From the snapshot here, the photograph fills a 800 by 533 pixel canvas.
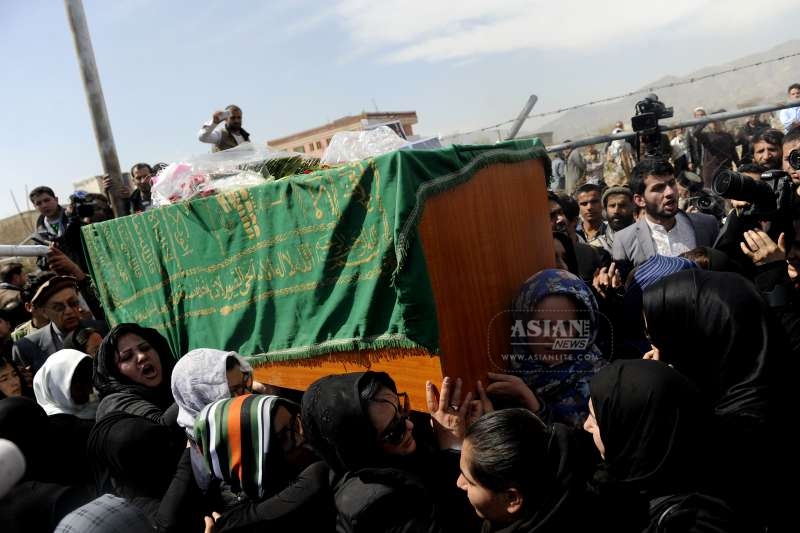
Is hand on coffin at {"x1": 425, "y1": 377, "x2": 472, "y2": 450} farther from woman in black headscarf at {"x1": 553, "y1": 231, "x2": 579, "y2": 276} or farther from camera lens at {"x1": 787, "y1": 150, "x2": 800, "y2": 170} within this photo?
camera lens at {"x1": 787, "y1": 150, "x2": 800, "y2": 170}

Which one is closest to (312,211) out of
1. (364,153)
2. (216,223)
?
(364,153)

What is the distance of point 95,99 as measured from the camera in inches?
211

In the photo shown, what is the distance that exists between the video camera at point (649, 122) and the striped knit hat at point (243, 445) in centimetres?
304

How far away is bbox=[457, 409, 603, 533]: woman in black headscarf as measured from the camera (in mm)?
1446

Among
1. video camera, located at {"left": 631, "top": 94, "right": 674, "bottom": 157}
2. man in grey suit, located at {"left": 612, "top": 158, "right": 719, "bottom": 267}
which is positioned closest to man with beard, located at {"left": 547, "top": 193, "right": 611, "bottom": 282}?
man in grey suit, located at {"left": 612, "top": 158, "right": 719, "bottom": 267}

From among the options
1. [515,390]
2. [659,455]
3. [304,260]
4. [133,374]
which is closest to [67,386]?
[133,374]

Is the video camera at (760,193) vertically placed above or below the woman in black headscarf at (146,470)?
above

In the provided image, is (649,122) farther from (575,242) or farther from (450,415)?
(450,415)

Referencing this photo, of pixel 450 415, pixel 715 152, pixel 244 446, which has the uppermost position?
pixel 715 152

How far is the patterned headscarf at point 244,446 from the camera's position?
1814mm

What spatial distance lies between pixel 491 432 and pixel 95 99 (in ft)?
16.9

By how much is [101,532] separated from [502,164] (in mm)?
1918

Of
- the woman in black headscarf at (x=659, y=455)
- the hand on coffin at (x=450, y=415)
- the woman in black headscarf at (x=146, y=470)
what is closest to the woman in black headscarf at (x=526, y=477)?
the woman in black headscarf at (x=659, y=455)

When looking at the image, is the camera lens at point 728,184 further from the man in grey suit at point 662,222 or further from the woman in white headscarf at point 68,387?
the woman in white headscarf at point 68,387
